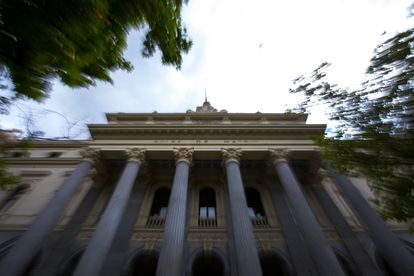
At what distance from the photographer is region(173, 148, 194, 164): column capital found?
518 inches

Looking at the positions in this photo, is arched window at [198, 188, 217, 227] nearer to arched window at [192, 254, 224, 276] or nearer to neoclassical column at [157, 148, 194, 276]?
arched window at [192, 254, 224, 276]

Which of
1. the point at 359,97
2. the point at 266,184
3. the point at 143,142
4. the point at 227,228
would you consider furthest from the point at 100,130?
the point at 359,97

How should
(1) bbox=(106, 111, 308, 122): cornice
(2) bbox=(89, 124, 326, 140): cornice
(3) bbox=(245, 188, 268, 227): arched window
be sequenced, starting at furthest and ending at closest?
(1) bbox=(106, 111, 308, 122): cornice, (2) bbox=(89, 124, 326, 140): cornice, (3) bbox=(245, 188, 268, 227): arched window

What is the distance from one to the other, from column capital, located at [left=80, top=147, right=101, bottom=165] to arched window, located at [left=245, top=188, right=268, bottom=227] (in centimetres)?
944

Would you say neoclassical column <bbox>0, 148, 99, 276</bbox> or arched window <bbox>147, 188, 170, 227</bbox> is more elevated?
arched window <bbox>147, 188, 170, 227</bbox>

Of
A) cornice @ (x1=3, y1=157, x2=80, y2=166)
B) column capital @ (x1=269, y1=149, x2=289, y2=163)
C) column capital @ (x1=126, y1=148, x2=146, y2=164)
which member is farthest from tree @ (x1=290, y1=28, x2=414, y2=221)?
cornice @ (x1=3, y1=157, x2=80, y2=166)

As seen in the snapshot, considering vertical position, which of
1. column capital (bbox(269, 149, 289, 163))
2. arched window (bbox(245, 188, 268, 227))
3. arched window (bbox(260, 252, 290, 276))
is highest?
column capital (bbox(269, 149, 289, 163))

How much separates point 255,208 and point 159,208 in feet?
19.0

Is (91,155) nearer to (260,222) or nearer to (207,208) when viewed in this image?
(207,208)

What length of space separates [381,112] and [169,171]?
12.3 m

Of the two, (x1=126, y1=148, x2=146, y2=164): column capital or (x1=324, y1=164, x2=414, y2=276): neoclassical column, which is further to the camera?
(x1=126, y1=148, x2=146, y2=164): column capital

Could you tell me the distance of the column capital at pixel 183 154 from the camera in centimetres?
1315

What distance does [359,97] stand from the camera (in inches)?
241

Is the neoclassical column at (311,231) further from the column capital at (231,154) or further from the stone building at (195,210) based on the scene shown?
the column capital at (231,154)
